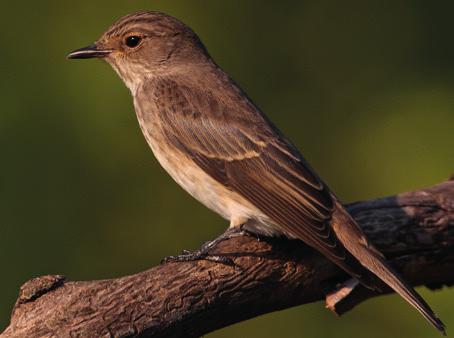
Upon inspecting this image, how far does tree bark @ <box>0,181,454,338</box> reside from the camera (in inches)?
233

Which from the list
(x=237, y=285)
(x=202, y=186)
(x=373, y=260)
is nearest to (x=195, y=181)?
(x=202, y=186)

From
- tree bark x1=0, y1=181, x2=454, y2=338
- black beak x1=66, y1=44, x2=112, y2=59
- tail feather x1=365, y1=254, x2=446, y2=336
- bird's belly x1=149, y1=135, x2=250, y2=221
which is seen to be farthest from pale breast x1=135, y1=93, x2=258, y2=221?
tail feather x1=365, y1=254, x2=446, y2=336

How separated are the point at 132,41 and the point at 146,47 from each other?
10 cm

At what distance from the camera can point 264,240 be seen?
687cm

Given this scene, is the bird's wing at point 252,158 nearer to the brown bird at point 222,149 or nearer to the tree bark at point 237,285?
the brown bird at point 222,149

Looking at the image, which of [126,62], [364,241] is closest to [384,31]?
[126,62]

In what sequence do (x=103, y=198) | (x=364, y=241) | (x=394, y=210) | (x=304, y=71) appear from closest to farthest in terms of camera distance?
(x=364, y=241) < (x=394, y=210) < (x=103, y=198) < (x=304, y=71)

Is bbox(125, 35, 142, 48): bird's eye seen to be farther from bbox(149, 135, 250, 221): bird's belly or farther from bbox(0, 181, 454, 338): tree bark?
bbox(0, 181, 454, 338): tree bark

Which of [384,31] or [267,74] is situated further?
[384,31]

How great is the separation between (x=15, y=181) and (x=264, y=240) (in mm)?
1570

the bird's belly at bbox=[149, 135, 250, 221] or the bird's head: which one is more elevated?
the bird's head

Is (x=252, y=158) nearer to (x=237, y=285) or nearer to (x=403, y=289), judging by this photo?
(x=237, y=285)

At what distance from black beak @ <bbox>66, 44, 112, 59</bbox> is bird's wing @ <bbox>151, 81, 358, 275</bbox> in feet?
1.49

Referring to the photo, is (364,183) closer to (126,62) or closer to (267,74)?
(267,74)
